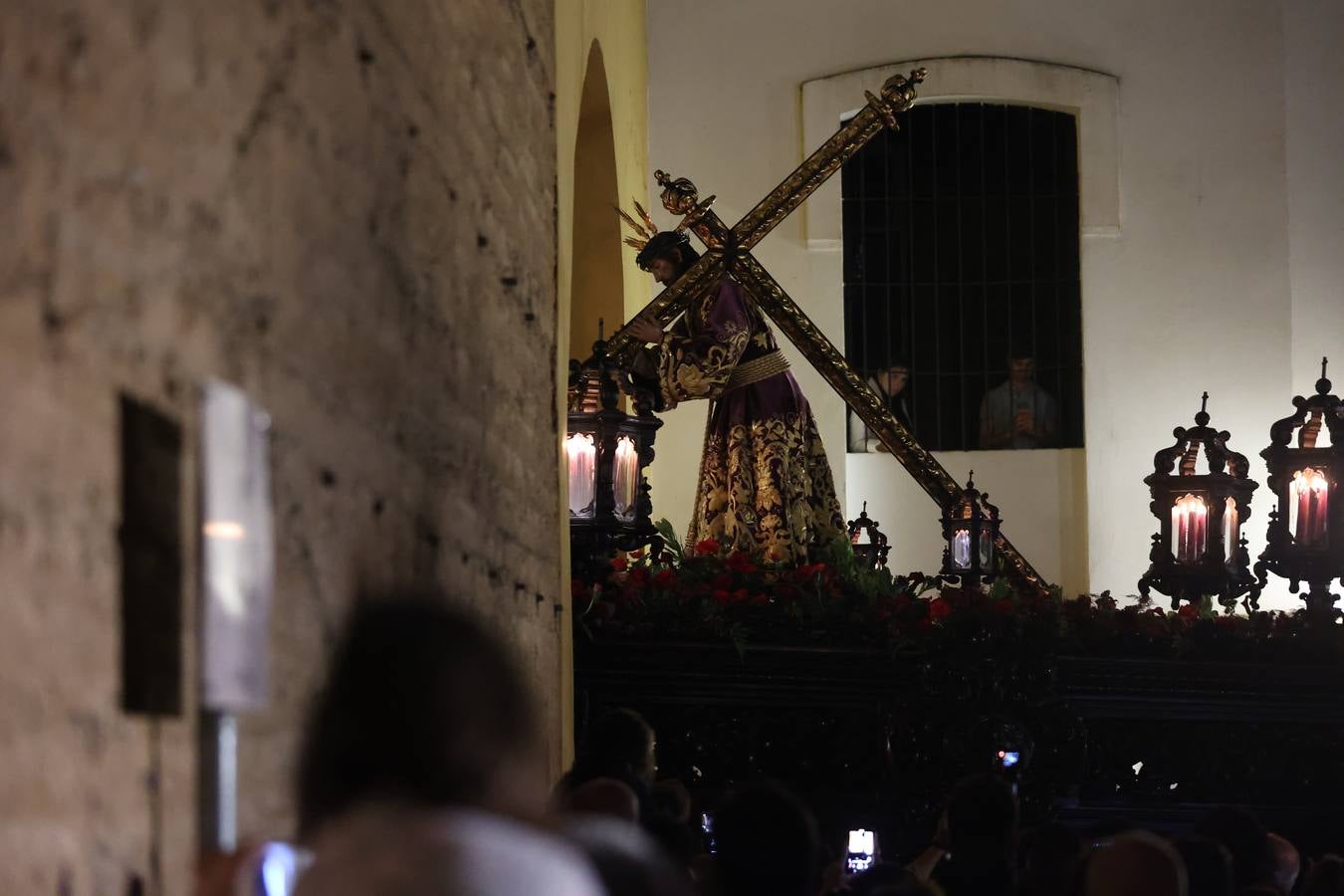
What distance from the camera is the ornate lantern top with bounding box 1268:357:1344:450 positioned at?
8.49m

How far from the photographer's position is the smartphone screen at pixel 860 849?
5770 millimetres

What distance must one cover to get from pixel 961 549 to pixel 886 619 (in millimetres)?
3140

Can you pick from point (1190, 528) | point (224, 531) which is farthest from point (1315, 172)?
point (224, 531)

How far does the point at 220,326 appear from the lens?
8.25 feet

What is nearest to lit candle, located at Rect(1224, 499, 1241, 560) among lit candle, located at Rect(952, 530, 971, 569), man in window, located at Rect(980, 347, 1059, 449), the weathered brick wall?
lit candle, located at Rect(952, 530, 971, 569)

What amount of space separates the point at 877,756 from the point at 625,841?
4959 mm

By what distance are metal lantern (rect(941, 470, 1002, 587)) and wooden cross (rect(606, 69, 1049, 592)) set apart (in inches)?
4.1

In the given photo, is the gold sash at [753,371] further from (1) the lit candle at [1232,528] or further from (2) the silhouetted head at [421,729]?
(2) the silhouetted head at [421,729]

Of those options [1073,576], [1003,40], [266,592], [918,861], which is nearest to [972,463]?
[1073,576]

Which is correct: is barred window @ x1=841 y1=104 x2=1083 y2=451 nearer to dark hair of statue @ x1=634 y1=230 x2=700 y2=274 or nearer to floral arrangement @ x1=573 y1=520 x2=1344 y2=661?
dark hair of statue @ x1=634 y1=230 x2=700 y2=274

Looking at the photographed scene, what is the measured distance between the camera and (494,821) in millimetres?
1679

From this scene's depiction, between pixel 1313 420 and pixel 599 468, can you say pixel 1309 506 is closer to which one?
pixel 1313 420

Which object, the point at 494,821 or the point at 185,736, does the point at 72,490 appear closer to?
the point at 185,736

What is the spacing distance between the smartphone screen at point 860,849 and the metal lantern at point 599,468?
1.72 m
